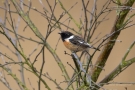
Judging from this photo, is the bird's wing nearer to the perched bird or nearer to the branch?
the perched bird

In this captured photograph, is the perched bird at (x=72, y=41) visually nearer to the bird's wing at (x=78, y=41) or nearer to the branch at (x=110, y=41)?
the bird's wing at (x=78, y=41)

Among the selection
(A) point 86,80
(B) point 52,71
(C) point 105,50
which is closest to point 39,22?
(B) point 52,71

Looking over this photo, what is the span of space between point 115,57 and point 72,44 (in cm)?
85

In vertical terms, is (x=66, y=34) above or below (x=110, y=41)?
above

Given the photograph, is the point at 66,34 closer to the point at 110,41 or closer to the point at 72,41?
the point at 72,41

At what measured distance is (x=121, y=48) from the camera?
2.70m

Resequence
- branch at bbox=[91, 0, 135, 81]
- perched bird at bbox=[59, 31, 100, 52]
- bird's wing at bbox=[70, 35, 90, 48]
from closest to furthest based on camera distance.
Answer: branch at bbox=[91, 0, 135, 81] → bird's wing at bbox=[70, 35, 90, 48] → perched bird at bbox=[59, 31, 100, 52]

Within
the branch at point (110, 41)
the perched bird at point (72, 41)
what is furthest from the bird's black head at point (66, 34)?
the branch at point (110, 41)

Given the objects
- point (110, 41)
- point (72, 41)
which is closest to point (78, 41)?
point (72, 41)

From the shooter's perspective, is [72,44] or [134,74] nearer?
[72,44]

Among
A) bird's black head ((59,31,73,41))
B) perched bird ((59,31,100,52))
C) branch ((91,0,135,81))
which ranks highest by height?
bird's black head ((59,31,73,41))

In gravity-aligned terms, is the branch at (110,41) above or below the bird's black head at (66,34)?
below

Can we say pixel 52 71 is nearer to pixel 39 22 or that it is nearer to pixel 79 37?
pixel 39 22

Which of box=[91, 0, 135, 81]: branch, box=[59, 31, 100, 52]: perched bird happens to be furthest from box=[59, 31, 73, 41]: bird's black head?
box=[91, 0, 135, 81]: branch
